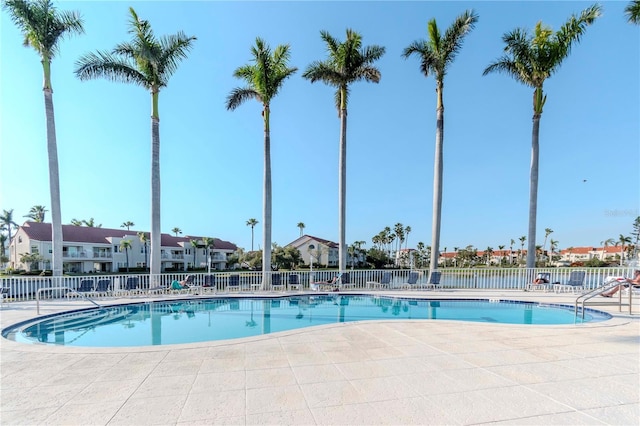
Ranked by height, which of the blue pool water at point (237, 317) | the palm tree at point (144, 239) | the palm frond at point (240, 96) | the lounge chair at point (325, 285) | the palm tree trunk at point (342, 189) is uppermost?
the palm frond at point (240, 96)

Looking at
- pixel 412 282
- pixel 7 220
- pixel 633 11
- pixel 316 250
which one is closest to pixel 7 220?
pixel 7 220

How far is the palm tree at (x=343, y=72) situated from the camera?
14219 mm

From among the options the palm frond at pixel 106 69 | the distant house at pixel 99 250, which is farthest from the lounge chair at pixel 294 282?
the distant house at pixel 99 250

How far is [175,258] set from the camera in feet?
147

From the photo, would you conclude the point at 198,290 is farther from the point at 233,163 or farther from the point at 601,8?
the point at 601,8

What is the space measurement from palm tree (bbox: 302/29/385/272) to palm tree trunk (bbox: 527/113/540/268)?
26.5 feet

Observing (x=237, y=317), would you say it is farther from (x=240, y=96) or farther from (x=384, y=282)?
(x=240, y=96)

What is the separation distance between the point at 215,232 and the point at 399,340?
48720 millimetres

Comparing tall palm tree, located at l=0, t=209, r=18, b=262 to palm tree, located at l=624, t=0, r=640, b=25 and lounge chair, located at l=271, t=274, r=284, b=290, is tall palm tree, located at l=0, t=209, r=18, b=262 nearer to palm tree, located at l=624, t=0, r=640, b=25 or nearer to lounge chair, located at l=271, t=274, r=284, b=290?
lounge chair, located at l=271, t=274, r=284, b=290

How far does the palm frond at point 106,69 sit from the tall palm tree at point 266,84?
4175 mm

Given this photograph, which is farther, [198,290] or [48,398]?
[198,290]

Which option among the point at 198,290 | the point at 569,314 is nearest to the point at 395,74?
the point at 569,314

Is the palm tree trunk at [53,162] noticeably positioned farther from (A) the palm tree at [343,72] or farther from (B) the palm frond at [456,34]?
(B) the palm frond at [456,34]

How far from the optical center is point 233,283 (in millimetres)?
12992
